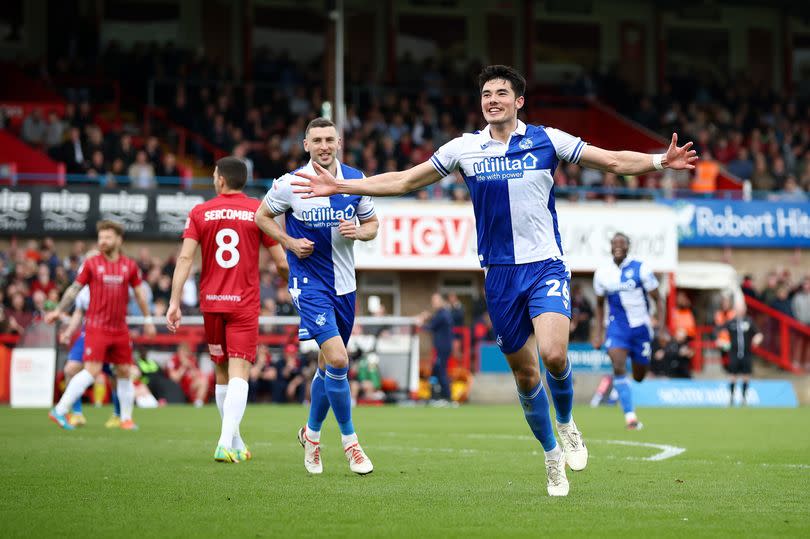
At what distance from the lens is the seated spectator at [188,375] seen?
81.4 feet

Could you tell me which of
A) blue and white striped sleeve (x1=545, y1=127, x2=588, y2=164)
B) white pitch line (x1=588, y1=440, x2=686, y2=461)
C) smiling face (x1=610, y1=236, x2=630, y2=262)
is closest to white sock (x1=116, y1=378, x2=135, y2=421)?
white pitch line (x1=588, y1=440, x2=686, y2=461)

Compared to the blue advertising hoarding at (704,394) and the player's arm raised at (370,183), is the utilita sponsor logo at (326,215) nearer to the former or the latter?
the player's arm raised at (370,183)

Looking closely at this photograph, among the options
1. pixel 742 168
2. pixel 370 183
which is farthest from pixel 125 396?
pixel 742 168

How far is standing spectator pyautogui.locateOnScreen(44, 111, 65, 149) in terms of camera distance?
30.2 m

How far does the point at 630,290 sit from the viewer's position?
17.6 metres

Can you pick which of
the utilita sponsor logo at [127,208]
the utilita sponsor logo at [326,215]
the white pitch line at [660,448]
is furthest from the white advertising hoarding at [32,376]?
the utilita sponsor logo at [326,215]

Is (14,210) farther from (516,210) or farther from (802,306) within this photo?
(516,210)

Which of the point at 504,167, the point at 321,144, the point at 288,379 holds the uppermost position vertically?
the point at 321,144

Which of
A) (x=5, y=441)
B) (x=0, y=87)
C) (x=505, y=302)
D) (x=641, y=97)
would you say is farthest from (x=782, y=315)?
(x=505, y=302)

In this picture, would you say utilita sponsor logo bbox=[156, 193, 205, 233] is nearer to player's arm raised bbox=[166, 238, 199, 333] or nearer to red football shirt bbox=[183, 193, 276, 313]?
red football shirt bbox=[183, 193, 276, 313]

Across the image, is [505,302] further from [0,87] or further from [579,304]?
[0,87]

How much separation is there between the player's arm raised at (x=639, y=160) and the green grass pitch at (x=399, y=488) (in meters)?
2.01

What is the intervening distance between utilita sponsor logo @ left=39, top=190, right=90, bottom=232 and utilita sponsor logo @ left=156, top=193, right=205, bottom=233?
161 centimetres

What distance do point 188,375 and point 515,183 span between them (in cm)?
1742
